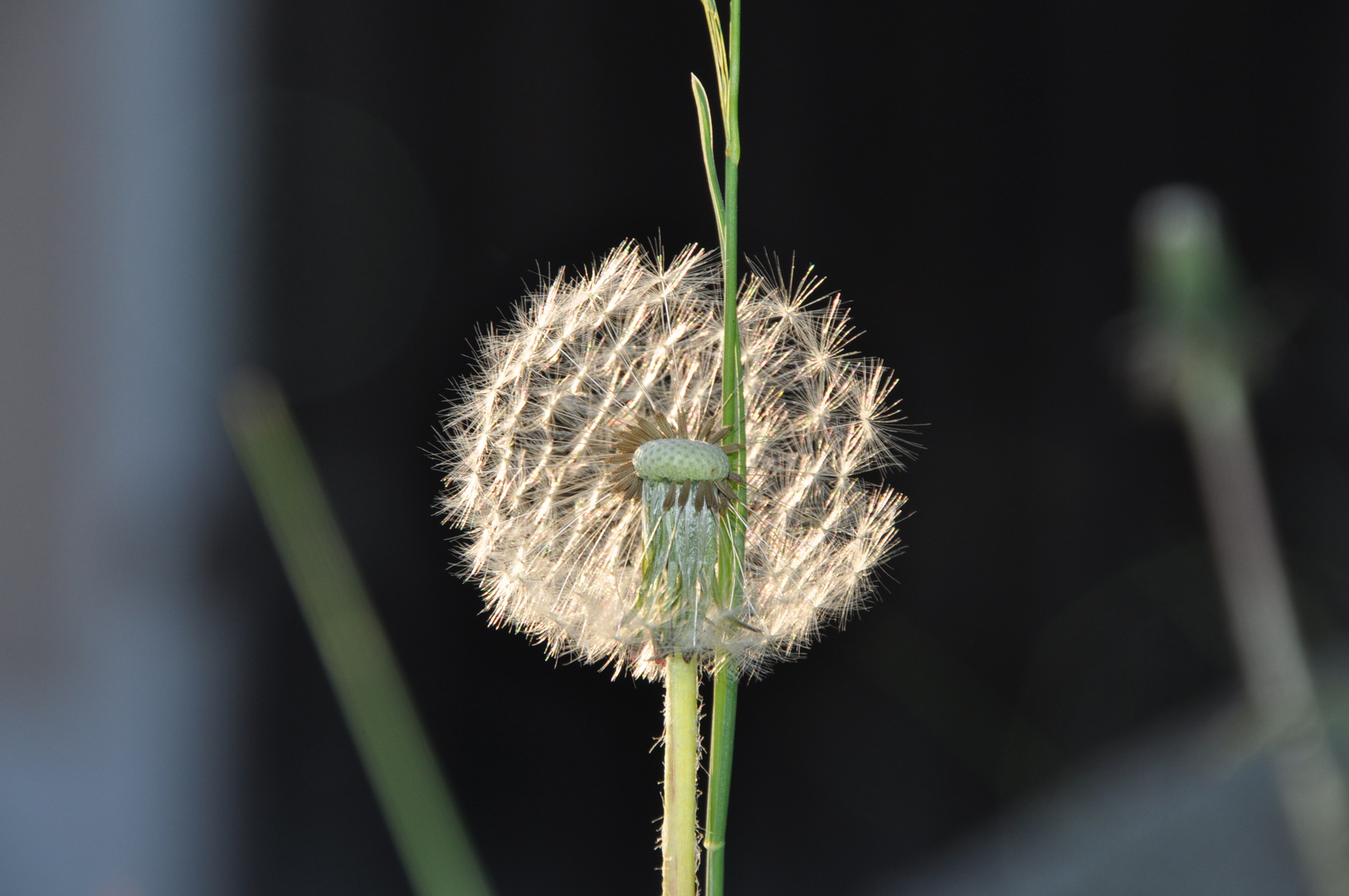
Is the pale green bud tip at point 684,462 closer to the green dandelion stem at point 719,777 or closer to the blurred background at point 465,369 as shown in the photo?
the green dandelion stem at point 719,777

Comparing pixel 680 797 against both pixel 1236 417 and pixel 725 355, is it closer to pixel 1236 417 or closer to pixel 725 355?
pixel 725 355

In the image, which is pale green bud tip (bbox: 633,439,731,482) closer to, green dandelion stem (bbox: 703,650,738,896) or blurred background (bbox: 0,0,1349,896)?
green dandelion stem (bbox: 703,650,738,896)

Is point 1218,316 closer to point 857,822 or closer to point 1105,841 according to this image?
point 1105,841

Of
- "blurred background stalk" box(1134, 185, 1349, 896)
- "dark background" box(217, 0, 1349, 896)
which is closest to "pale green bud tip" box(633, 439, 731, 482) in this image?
"blurred background stalk" box(1134, 185, 1349, 896)

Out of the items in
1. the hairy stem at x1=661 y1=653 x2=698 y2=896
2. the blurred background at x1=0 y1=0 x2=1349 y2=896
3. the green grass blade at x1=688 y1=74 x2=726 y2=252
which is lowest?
the hairy stem at x1=661 y1=653 x2=698 y2=896

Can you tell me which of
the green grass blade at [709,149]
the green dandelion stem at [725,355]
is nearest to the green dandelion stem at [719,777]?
the green dandelion stem at [725,355]

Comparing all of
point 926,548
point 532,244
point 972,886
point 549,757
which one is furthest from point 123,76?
point 972,886
